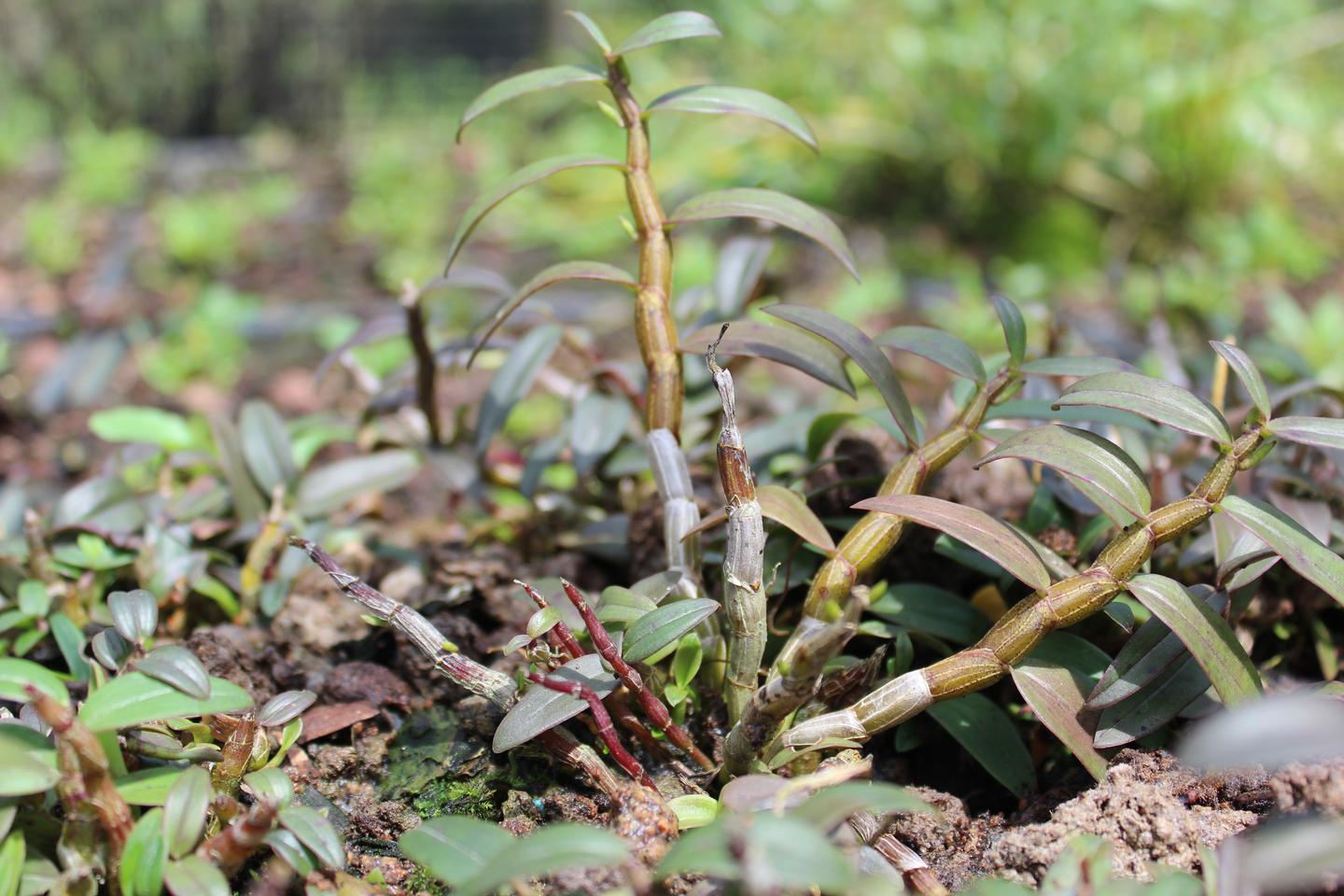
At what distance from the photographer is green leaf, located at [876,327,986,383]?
1.27m

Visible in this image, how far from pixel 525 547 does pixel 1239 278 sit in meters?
2.86

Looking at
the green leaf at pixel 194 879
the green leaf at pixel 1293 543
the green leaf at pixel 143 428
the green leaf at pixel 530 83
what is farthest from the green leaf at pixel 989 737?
the green leaf at pixel 143 428

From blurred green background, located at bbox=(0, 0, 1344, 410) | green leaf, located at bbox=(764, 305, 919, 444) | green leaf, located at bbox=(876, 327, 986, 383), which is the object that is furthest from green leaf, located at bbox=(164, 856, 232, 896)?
blurred green background, located at bbox=(0, 0, 1344, 410)

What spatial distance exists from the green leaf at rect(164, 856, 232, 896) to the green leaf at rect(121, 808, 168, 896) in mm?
11

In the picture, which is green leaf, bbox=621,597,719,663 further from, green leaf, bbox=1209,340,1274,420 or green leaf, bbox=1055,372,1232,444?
green leaf, bbox=1209,340,1274,420

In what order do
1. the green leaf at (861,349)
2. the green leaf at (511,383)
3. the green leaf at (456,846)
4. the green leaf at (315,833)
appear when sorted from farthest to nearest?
the green leaf at (511,383) → the green leaf at (861,349) → the green leaf at (315,833) → the green leaf at (456,846)

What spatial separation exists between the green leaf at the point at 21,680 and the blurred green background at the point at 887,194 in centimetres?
196

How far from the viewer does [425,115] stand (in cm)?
586

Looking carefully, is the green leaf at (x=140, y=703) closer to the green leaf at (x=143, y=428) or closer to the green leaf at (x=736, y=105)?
the green leaf at (x=736, y=105)

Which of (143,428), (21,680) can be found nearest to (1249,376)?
(21,680)

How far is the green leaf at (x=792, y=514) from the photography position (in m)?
1.12

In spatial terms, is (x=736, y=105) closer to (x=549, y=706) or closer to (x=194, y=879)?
(x=549, y=706)

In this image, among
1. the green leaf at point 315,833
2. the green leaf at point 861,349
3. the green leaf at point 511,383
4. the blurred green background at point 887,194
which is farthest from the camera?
the blurred green background at point 887,194

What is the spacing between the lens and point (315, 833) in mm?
1011
